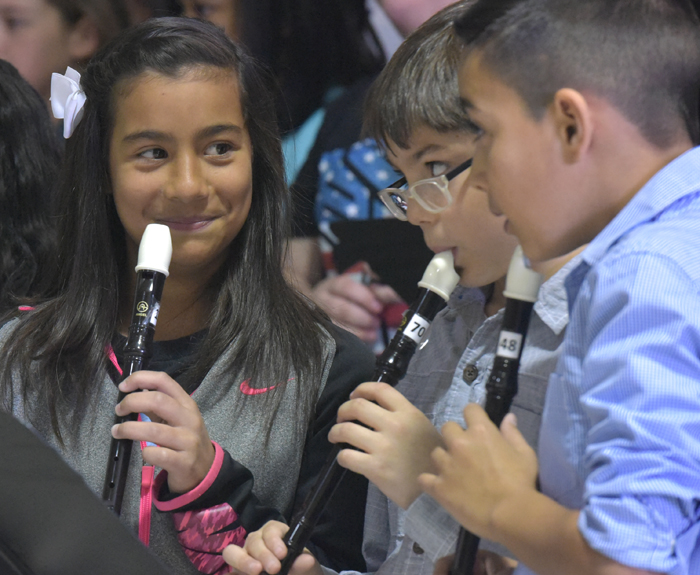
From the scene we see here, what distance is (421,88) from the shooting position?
4.42 feet

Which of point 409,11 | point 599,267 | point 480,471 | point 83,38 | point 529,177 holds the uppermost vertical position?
point 83,38

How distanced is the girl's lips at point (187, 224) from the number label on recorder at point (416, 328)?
1.83 ft

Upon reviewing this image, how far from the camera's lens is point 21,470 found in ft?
2.87

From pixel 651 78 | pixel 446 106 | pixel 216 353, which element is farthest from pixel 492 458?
pixel 216 353

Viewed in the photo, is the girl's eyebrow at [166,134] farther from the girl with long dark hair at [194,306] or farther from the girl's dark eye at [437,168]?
the girl's dark eye at [437,168]

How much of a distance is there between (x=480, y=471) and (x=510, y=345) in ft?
Result: 0.56

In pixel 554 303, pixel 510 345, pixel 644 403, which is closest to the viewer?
pixel 644 403

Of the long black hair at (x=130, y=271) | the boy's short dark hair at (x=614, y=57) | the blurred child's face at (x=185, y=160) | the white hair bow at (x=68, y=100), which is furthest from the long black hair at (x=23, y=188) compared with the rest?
the boy's short dark hair at (x=614, y=57)

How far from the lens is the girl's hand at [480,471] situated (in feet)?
2.83

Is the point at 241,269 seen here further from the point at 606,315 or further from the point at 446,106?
the point at 606,315

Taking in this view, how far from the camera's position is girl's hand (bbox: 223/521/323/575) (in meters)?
1.11

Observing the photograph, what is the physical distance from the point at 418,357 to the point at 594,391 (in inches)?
25.6

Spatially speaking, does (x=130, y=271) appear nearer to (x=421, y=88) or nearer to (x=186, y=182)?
(x=186, y=182)

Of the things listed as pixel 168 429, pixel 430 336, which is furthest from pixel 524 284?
pixel 168 429
